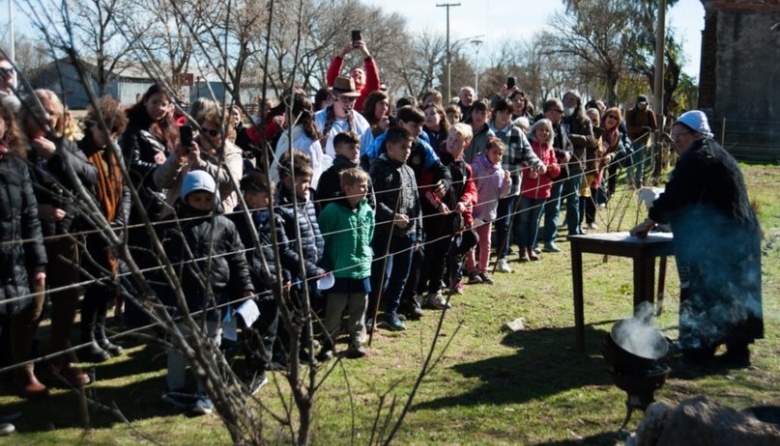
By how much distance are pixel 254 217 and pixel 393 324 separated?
6.33 feet

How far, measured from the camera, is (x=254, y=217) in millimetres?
5648

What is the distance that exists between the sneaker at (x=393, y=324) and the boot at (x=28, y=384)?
112 inches

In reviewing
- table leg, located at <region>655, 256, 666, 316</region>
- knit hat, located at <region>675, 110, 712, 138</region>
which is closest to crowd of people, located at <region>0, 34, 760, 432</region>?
table leg, located at <region>655, 256, 666, 316</region>

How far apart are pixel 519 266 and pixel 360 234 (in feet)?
13.4

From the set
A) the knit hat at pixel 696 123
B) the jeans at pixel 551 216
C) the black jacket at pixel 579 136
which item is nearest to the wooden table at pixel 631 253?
the knit hat at pixel 696 123

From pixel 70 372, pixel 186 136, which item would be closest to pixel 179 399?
pixel 70 372

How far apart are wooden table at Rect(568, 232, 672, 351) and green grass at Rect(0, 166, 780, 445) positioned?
405 mm

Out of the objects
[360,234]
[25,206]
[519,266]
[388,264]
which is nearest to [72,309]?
[25,206]

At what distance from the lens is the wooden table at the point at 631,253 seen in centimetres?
622

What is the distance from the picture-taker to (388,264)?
6992mm

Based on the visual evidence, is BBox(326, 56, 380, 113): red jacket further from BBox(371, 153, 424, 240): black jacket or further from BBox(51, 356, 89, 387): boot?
BBox(51, 356, 89, 387): boot

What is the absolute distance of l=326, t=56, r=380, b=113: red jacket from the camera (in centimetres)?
879

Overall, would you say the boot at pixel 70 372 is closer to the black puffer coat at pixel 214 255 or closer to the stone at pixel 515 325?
the black puffer coat at pixel 214 255

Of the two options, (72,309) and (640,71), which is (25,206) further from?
(640,71)
